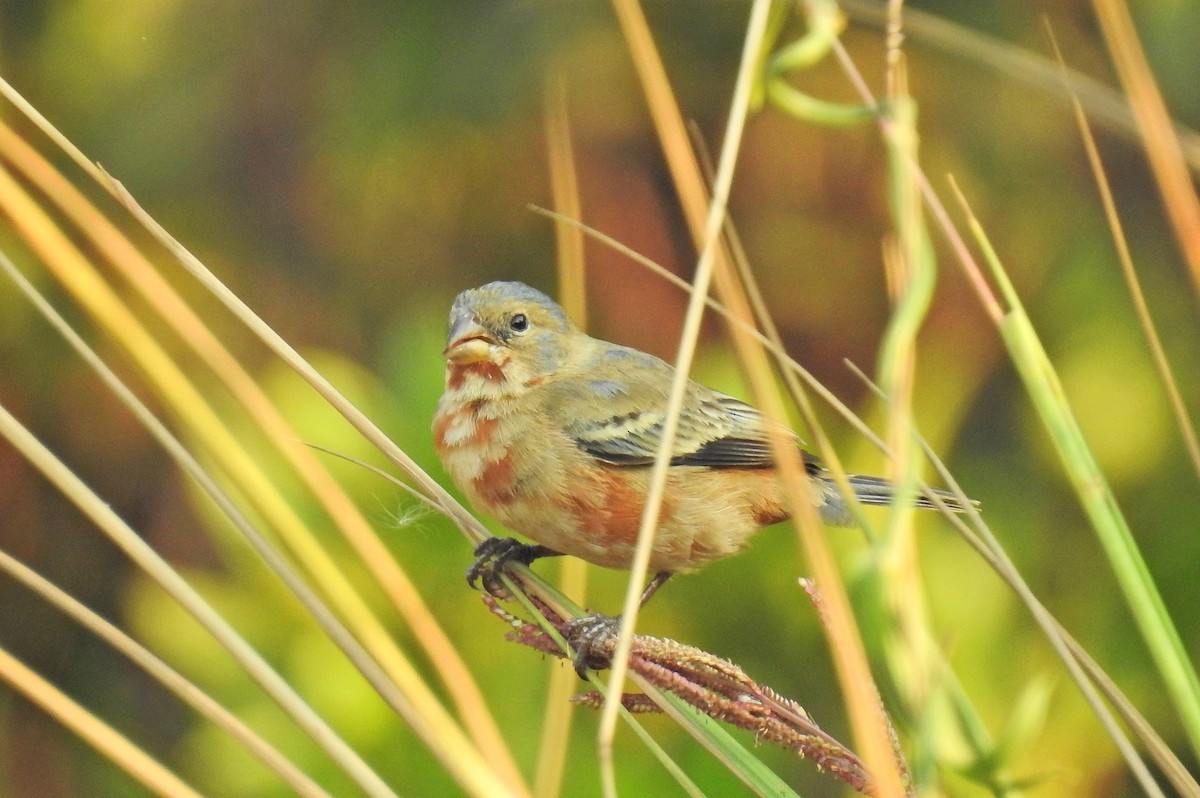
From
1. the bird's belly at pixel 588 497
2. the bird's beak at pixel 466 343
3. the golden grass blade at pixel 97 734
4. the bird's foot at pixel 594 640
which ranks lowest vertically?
the bird's foot at pixel 594 640

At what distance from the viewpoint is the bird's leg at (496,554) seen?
242 cm

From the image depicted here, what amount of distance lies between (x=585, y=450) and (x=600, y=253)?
3.38 ft

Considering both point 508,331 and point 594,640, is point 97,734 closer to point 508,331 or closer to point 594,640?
point 594,640

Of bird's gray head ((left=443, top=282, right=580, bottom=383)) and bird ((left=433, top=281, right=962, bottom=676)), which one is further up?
bird's gray head ((left=443, top=282, right=580, bottom=383))

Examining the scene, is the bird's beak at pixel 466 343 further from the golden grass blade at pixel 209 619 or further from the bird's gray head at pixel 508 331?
the golden grass blade at pixel 209 619

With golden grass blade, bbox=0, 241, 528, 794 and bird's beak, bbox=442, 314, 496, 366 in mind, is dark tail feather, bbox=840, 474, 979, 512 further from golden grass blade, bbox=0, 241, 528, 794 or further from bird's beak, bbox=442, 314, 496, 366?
golden grass blade, bbox=0, 241, 528, 794

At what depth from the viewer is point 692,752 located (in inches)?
95.7

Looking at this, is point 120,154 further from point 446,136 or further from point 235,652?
point 235,652

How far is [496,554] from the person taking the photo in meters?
2.50

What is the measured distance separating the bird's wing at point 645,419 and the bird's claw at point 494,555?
0.26 meters

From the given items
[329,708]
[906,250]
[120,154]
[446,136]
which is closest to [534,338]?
[329,708]

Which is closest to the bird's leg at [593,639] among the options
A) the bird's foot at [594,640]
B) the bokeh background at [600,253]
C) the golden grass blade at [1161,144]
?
the bird's foot at [594,640]

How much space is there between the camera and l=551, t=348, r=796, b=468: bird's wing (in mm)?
2480

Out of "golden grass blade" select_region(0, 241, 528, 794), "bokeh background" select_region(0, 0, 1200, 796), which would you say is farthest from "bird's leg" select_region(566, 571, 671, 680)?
"golden grass blade" select_region(0, 241, 528, 794)
